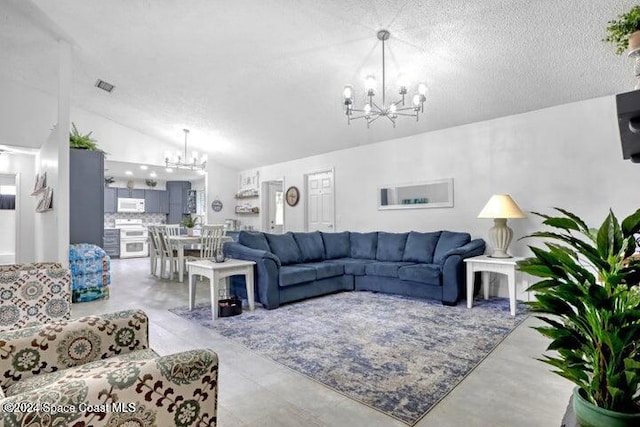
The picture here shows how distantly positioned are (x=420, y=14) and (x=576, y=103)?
2.33 metres

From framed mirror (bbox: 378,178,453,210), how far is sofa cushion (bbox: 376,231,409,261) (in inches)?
22.6

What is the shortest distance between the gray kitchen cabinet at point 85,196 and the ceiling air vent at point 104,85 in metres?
1.35

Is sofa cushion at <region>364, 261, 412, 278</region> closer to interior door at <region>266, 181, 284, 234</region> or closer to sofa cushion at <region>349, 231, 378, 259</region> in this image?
sofa cushion at <region>349, 231, 378, 259</region>

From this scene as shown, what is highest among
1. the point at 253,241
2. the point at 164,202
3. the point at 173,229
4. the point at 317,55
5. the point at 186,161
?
the point at 317,55

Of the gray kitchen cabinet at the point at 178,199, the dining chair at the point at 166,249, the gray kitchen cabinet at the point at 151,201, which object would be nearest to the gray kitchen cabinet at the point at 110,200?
the gray kitchen cabinet at the point at 151,201

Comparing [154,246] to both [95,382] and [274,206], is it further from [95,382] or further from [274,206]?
[95,382]

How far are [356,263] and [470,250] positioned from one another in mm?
1537

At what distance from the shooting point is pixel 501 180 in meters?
4.45

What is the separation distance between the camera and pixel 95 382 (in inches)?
31.8

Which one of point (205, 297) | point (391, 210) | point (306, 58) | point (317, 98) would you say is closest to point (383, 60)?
point (306, 58)

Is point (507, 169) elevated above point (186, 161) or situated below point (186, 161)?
below

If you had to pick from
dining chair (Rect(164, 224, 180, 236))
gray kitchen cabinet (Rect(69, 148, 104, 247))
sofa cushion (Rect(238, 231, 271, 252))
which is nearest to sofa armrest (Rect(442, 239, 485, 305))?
sofa cushion (Rect(238, 231, 271, 252))

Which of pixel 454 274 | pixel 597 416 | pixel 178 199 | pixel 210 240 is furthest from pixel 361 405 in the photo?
pixel 178 199

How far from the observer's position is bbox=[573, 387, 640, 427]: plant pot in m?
0.84
